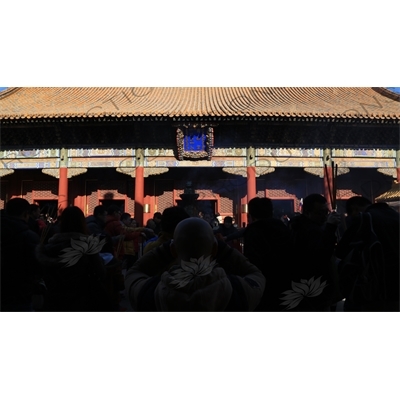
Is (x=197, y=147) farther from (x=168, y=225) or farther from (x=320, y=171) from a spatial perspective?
(x=168, y=225)

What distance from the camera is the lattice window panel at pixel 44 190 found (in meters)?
4.02

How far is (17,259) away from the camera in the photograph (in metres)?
2.90

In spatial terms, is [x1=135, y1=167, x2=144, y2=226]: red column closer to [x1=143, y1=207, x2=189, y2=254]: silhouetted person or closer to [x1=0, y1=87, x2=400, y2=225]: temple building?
[x1=0, y1=87, x2=400, y2=225]: temple building

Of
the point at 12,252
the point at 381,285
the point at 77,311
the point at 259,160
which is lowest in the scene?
the point at 77,311

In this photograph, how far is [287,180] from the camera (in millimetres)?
3814

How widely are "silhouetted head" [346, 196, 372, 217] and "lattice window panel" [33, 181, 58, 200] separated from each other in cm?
279

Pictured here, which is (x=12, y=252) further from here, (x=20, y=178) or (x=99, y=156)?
(x=99, y=156)

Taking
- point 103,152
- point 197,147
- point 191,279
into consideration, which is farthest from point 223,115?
point 191,279

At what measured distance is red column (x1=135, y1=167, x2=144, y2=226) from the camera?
12.2 ft

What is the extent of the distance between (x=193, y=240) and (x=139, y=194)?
2.19m

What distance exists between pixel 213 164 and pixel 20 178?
6.87 ft

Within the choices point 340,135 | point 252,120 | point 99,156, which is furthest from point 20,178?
point 340,135

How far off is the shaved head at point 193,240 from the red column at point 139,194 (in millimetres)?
1500

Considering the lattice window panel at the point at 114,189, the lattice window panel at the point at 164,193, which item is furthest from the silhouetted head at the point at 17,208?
the lattice window panel at the point at 164,193
